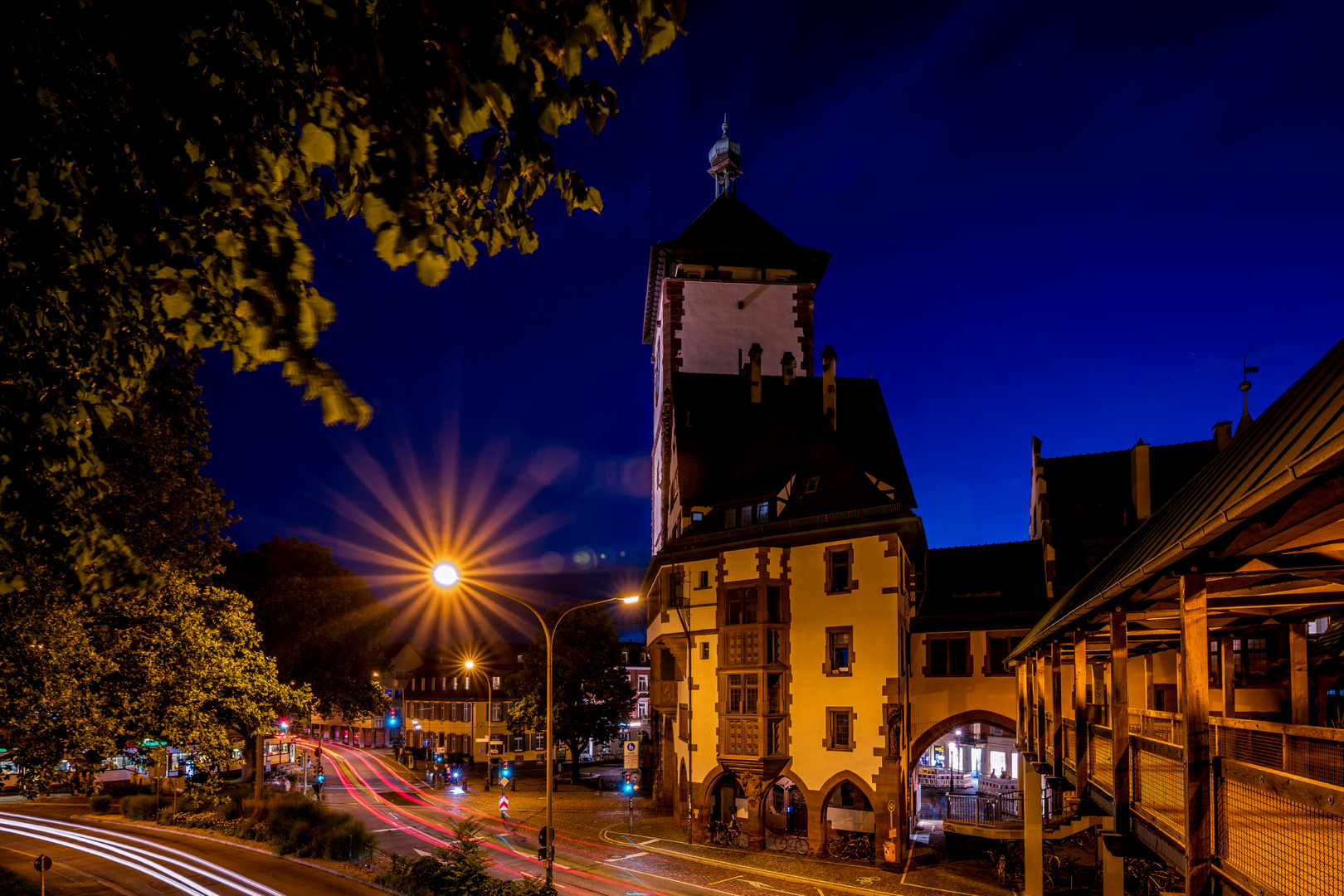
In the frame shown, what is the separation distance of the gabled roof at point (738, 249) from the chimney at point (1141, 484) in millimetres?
19118

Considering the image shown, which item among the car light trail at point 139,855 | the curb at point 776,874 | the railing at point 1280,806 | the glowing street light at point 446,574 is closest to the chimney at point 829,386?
the curb at point 776,874

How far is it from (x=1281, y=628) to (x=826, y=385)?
25.4 metres

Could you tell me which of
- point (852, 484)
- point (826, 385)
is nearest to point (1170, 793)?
point (852, 484)

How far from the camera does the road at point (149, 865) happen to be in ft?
80.4

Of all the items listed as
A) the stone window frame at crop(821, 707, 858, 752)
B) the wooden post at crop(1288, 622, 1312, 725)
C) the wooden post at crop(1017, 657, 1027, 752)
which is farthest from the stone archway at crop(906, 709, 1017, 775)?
the wooden post at crop(1288, 622, 1312, 725)

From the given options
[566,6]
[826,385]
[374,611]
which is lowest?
[374,611]

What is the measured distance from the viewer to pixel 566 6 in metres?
4.14

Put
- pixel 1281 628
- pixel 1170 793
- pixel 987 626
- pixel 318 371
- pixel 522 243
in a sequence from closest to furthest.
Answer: pixel 318 371, pixel 522 243, pixel 1170 793, pixel 1281 628, pixel 987 626

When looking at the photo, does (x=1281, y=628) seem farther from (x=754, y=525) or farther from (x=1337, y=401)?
(x=754, y=525)

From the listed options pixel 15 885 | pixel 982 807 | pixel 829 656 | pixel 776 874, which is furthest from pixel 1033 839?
pixel 15 885

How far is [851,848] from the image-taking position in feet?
102

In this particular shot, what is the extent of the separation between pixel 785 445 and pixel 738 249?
15.0 metres

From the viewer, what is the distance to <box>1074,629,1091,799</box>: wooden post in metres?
12.6

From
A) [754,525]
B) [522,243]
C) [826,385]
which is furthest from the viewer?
[826,385]
